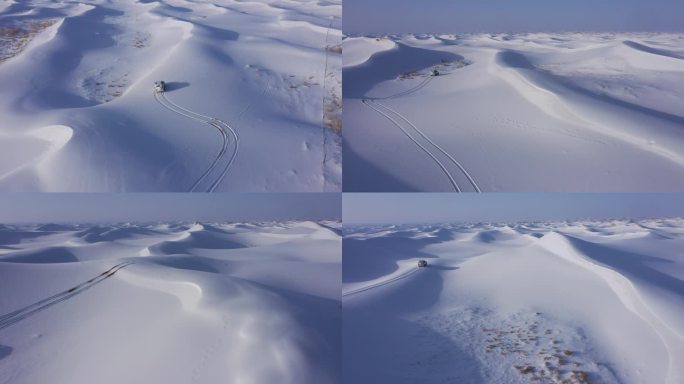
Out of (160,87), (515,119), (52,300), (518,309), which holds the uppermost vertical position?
(160,87)

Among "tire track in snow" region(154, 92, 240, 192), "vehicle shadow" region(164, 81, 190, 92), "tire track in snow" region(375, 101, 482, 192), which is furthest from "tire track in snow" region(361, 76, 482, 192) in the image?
"vehicle shadow" region(164, 81, 190, 92)

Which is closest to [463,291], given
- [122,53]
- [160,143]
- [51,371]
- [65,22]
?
[160,143]

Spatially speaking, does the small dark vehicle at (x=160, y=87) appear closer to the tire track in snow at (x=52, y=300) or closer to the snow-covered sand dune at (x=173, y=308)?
the snow-covered sand dune at (x=173, y=308)

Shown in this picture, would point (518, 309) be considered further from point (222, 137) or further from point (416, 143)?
point (222, 137)

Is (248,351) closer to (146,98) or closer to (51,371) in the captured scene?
(51,371)

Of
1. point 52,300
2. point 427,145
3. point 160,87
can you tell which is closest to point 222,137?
point 160,87
